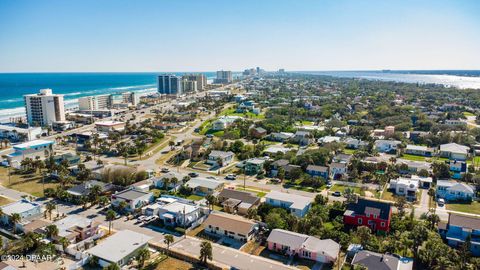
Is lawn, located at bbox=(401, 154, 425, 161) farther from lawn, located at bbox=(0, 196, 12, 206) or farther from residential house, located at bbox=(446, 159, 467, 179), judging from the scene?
lawn, located at bbox=(0, 196, 12, 206)

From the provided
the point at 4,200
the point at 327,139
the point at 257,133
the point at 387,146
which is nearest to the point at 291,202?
the point at 4,200

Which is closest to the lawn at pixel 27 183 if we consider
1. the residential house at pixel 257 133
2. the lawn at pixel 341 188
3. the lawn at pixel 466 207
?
the lawn at pixel 341 188

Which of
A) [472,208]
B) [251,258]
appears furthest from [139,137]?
[472,208]

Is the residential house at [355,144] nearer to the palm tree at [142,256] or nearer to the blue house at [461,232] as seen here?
the blue house at [461,232]

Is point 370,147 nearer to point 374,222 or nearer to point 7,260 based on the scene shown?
point 374,222

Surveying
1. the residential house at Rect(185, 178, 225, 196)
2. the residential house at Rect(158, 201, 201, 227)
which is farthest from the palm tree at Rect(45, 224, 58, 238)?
the residential house at Rect(185, 178, 225, 196)
